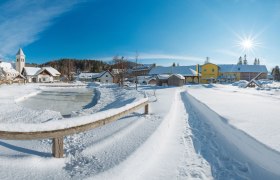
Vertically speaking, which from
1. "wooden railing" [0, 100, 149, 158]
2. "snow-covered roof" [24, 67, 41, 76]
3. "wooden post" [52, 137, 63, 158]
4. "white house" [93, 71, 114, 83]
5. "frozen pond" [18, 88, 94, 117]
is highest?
"snow-covered roof" [24, 67, 41, 76]

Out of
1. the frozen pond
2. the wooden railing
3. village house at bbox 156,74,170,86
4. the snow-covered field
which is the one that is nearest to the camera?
the wooden railing

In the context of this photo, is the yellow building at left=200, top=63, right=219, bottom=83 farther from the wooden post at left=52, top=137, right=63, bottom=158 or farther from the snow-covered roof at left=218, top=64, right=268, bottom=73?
the wooden post at left=52, top=137, right=63, bottom=158

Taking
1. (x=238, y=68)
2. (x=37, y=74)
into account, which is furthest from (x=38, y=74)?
(x=238, y=68)

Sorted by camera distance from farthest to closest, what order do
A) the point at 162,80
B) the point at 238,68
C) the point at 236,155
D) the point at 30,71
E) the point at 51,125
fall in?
the point at 30,71 → the point at 238,68 → the point at 162,80 → the point at 236,155 → the point at 51,125

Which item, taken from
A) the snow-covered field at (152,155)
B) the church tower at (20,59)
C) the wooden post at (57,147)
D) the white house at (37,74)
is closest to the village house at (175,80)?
the snow-covered field at (152,155)

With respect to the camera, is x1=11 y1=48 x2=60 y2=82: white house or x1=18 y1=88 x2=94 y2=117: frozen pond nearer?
x1=18 y1=88 x2=94 y2=117: frozen pond

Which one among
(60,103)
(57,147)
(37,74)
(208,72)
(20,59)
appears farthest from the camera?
(20,59)

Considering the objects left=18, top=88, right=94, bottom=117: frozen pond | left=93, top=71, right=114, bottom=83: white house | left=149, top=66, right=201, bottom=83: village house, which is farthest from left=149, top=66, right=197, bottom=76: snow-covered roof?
left=18, top=88, right=94, bottom=117: frozen pond

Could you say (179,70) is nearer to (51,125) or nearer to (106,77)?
(106,77)

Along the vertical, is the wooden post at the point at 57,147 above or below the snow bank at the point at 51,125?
below

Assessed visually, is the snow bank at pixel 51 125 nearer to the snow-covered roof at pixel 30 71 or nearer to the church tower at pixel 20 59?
the snow-covered roof at pixel 30 71

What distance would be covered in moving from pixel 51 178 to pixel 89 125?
1542 mm

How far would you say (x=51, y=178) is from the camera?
450 centimetres

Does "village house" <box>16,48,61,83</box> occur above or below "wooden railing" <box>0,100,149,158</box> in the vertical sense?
above
